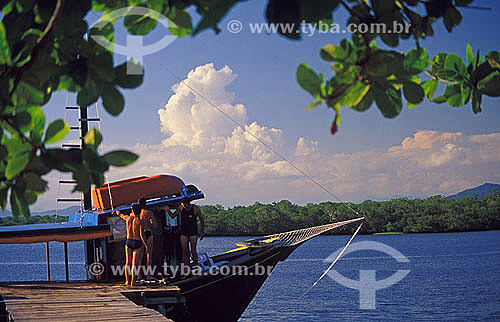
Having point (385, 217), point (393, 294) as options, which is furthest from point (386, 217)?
point (393, 294)

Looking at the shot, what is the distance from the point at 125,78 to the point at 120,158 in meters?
0.25

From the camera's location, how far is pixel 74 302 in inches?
360

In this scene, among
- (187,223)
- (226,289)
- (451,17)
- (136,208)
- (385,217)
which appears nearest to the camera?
(451,17)

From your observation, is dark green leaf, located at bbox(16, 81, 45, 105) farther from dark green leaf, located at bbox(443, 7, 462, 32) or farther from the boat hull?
the boat hull

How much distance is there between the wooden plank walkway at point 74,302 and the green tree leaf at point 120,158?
654cm

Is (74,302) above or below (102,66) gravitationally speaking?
below

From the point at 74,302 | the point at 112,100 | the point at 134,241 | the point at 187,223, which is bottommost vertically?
the point at 74,302

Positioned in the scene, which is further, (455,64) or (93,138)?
(455,64)

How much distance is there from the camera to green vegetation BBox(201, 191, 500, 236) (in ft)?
265

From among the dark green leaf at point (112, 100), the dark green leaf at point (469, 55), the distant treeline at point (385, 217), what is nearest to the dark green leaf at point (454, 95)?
the dark green leaf at point (469, 55)

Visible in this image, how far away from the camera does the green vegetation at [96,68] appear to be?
1396mm

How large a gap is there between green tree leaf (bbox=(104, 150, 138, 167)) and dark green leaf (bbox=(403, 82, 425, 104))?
71 centimetres

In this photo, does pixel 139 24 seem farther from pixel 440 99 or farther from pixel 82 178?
pixel 440 99

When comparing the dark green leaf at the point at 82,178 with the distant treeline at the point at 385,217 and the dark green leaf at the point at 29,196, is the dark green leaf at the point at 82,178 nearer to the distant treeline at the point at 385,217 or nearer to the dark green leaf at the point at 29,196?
the dark green leaf at the point at 29,196
